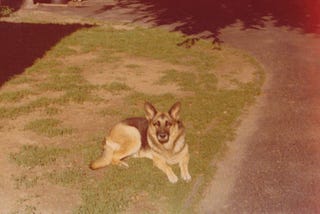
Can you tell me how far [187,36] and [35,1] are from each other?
31.2ft

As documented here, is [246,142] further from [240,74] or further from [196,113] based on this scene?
[240,74]

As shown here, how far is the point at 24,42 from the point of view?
17.1 meters

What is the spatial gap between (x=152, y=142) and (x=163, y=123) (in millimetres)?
483

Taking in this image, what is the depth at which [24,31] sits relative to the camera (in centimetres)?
1861

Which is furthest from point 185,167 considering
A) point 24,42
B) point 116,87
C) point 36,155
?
point 24,42

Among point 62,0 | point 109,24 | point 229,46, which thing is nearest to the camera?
point 229,46

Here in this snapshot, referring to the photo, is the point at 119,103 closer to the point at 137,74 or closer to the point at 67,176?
the point at 137,74

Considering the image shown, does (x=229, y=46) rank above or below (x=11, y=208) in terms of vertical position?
below

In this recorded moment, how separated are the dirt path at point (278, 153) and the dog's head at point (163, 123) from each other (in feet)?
3.60

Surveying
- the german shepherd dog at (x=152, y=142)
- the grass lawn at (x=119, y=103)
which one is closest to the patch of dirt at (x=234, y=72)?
the grass lawn at (x=119, y=103)

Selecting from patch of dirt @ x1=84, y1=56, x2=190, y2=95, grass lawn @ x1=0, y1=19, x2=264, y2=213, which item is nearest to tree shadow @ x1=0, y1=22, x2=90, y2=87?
grass lawn @ x1=0, y1=19, x2=264, y2=213

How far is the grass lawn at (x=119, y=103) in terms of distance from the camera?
771 cm

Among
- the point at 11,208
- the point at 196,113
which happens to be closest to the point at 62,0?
the point at 196,113

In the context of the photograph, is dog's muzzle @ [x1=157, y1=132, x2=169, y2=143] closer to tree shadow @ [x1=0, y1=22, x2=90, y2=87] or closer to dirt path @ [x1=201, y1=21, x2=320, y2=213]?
dirt path @ [x1=201, y1=21, x2=320, y2=213]
